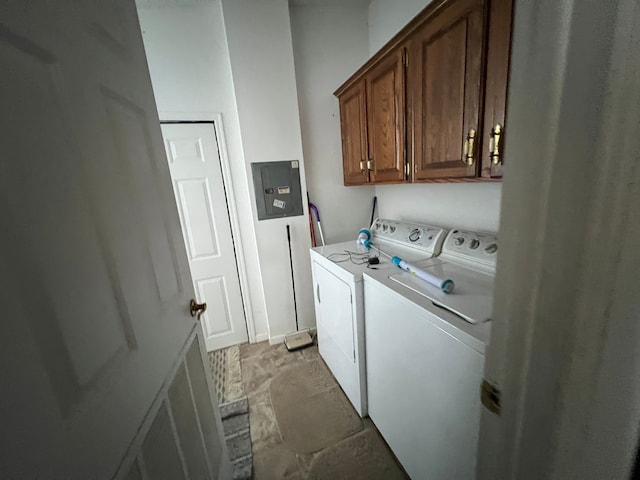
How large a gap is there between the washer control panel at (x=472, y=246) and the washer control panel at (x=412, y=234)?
58 mm

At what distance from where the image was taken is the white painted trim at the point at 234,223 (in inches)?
81.9

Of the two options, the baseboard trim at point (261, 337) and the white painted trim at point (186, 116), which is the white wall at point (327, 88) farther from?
the baseboard trim at point (261, 337)

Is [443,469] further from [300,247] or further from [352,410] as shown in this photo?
[300,247]

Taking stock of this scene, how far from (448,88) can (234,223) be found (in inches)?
74.2

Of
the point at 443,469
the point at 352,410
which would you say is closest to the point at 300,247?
the point at 352,410

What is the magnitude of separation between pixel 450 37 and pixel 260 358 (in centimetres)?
261

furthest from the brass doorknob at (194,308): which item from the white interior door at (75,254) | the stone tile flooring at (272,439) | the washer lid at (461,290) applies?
the stone tile flooring at (272,439)

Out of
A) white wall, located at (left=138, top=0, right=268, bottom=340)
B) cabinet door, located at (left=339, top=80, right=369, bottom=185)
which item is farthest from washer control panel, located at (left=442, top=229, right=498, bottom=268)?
white wall, located at (left=138, top=0, right=268, bottom=340)

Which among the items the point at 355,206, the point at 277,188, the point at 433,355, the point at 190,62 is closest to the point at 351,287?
the point at 433,355

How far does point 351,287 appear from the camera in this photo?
4.56 ft

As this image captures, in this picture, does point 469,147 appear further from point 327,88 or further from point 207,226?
point 207,226

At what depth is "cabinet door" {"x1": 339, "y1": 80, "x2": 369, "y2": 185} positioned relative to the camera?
186 cm

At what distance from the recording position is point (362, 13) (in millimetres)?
2199

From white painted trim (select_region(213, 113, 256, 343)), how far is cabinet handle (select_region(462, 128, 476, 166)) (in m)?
1.82
